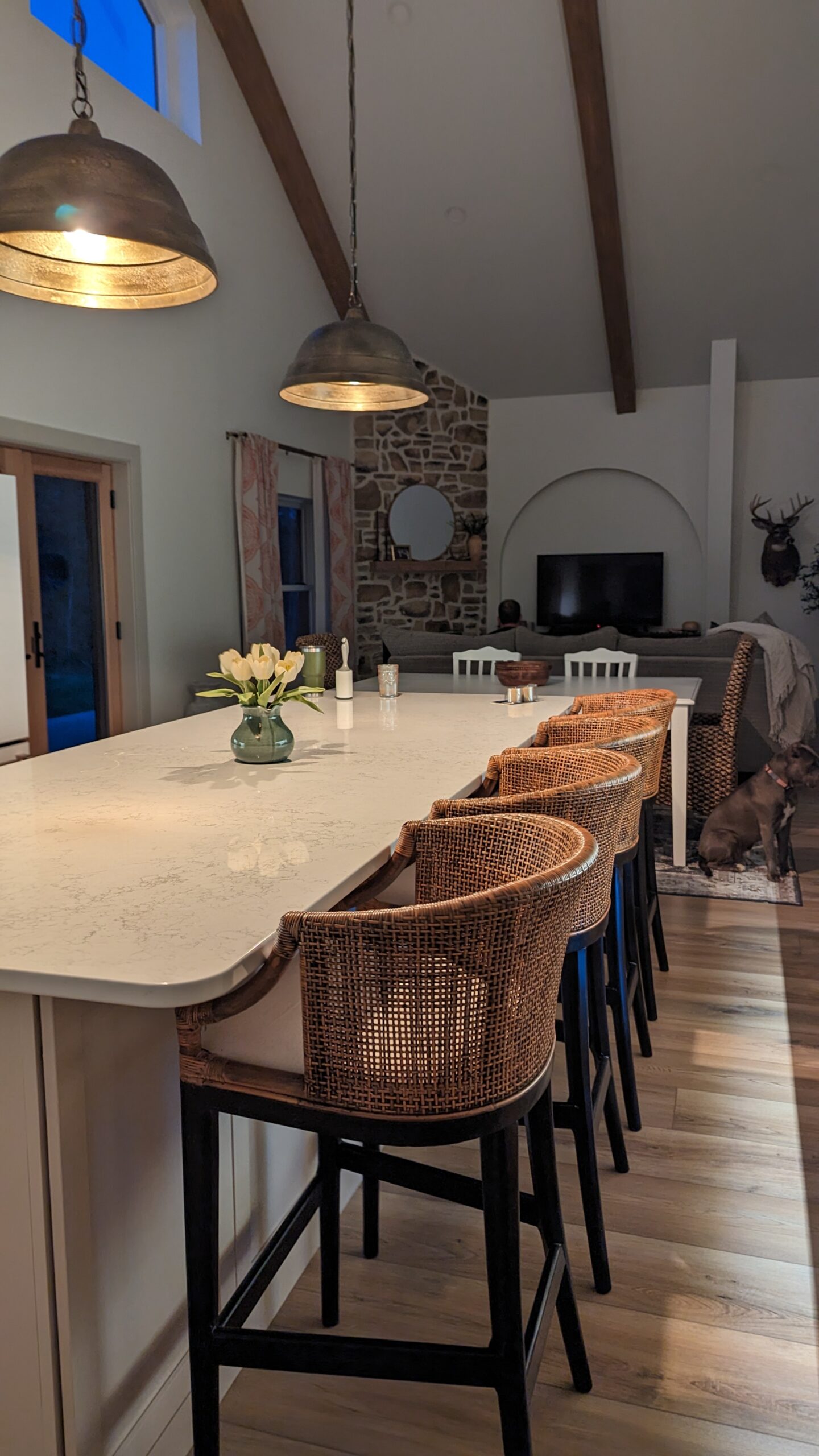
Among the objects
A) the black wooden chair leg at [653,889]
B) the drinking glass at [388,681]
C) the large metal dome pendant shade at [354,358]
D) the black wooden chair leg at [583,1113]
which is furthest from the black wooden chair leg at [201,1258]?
the drinking glass at [388,681]

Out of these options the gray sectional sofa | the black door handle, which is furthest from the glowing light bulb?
the gray sectional sofa

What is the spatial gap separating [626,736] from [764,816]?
2.26 metres

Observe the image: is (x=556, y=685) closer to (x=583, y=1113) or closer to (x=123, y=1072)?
(x=583, y=1113)

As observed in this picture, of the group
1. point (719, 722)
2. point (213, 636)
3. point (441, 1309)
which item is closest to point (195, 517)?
point (213, 636)

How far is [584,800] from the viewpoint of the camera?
1696mm

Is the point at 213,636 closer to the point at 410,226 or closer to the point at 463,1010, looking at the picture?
the point at 410,226

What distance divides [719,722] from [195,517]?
339 cm

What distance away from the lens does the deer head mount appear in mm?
8594

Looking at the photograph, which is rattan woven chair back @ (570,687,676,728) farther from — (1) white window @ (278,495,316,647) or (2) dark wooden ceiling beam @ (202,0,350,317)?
(2) dark wooden ceiling beam @ (202,0,350,317)

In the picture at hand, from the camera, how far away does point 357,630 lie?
30.0 feet

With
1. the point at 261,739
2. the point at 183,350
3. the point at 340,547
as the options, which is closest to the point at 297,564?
the point at 340,547

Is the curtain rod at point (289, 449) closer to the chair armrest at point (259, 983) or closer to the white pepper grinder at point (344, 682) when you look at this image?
the white pepper grinder at point (344, 682)

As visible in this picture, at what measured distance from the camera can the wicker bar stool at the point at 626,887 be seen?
2.24m

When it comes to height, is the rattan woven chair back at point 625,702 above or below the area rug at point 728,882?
above
